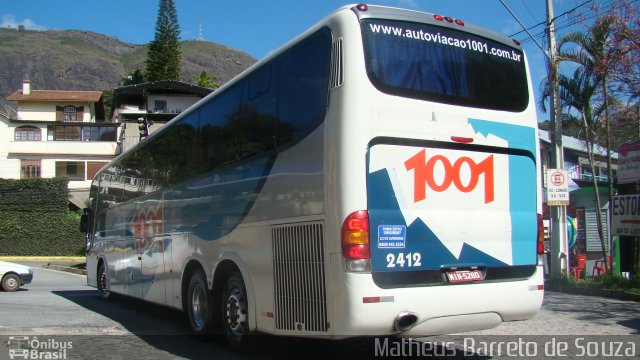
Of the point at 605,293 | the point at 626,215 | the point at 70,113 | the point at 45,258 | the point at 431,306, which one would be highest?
the point at 70,113

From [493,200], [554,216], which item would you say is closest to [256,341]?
[493,200]

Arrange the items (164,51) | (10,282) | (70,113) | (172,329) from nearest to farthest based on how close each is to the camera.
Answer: (172,329)
(10,282)
(70,113)
(164,51)

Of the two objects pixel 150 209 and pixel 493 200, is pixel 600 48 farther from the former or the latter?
pixel 150 209

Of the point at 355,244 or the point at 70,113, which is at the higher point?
the point at 70,113

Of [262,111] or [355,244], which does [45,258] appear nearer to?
[262,111]

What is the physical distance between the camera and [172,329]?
9344 millimetres

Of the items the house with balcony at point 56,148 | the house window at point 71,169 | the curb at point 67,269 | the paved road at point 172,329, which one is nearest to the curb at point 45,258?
the curb at point 67,269

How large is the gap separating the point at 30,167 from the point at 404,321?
2090 inches

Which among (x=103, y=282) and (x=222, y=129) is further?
(x=103, y=282)

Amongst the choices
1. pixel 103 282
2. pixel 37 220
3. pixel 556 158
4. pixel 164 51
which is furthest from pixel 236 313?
pixel 164 51

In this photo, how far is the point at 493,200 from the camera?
20.1 ft

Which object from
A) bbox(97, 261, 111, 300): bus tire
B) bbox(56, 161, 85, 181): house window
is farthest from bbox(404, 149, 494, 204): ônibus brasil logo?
bbox(56, 161, 85, 181): house window

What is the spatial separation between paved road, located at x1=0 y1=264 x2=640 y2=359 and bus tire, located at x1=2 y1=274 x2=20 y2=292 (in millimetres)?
3080

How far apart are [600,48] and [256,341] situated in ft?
37.2
